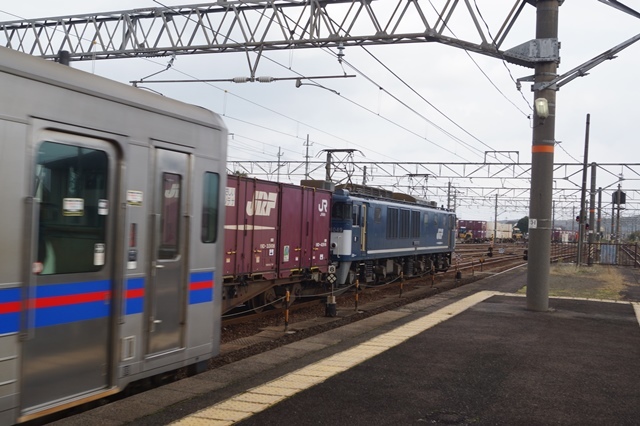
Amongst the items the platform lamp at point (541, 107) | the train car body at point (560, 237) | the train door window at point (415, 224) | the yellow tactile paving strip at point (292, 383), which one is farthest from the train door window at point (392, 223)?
the train car body at point (560, 237)

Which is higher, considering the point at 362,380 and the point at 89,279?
the point at 89,279

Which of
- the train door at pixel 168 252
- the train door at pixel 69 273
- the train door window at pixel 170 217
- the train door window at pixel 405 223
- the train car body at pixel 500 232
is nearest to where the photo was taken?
the train door at pixel 69 273

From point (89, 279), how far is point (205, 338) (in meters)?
2.15

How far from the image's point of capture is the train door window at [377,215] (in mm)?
22266

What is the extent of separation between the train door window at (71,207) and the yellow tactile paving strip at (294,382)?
1753 mm

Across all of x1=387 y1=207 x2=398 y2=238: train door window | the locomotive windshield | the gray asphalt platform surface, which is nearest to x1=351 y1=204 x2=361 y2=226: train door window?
the locomotive windshield

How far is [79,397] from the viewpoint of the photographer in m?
5.46

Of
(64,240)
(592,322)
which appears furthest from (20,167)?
(592,322)

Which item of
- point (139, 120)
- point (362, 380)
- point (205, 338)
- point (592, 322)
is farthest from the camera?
point (592, 322)

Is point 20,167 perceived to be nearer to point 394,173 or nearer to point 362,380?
point 362,380

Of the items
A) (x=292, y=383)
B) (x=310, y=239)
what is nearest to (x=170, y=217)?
(x=292, y=383)

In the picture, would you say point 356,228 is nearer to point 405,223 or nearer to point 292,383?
point 405,223

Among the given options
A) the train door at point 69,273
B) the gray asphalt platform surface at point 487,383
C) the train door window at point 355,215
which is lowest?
the gray asphalt platform surface at point 487,383

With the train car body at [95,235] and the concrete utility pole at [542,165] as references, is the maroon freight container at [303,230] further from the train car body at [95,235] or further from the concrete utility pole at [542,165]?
the train car body at [95,235]
